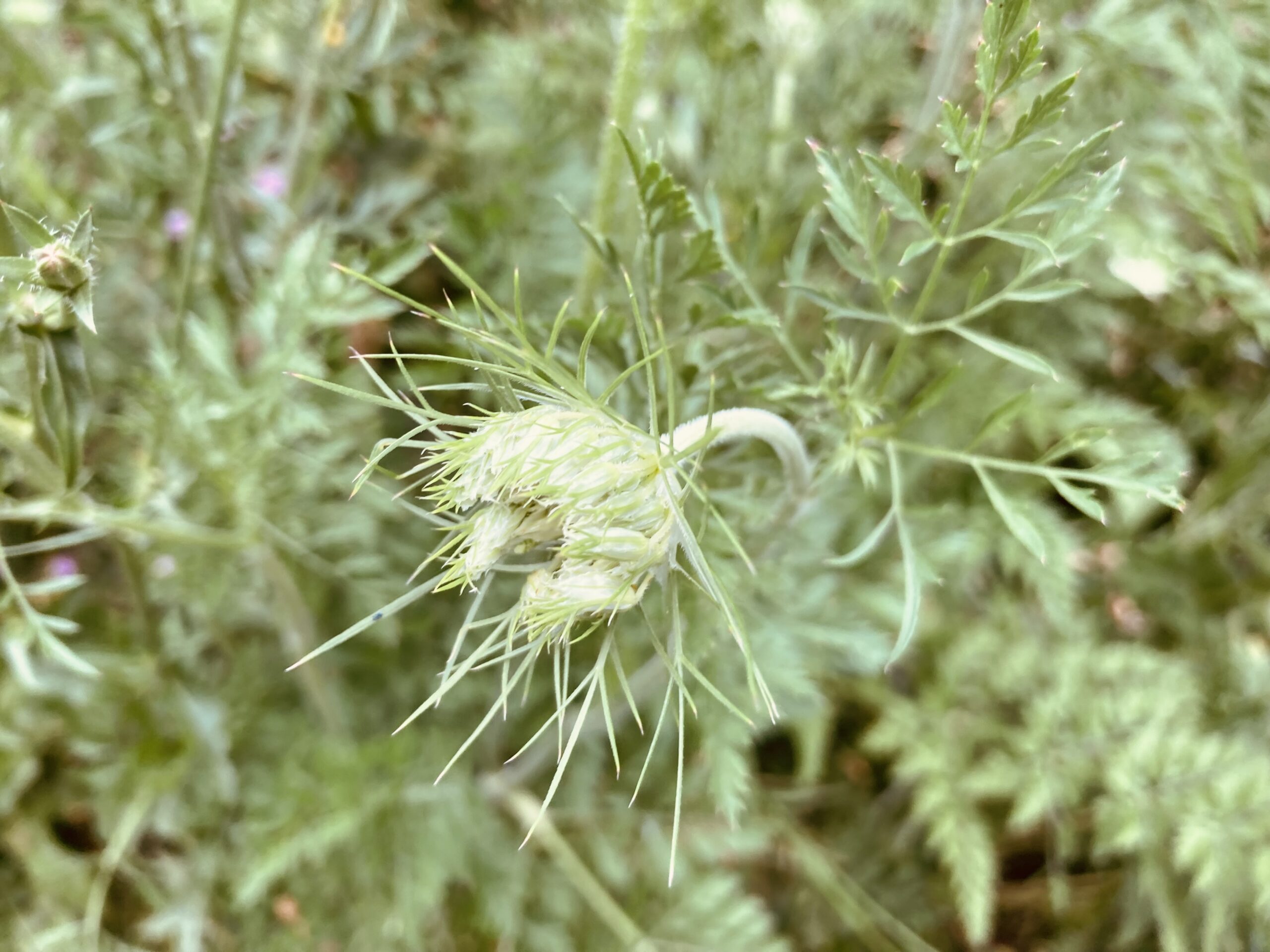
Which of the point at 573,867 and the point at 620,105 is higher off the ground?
the point at 620,105

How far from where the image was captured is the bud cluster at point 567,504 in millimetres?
370

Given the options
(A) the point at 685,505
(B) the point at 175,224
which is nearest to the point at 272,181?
(B) the point at 175,224

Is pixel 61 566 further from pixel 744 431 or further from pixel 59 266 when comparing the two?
pixel 744 431

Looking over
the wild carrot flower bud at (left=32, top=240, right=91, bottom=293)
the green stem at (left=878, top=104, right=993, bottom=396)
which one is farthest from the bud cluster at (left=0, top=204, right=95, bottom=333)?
the green stem at (left=878, top=104, right=993, bottom=396)

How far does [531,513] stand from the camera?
0.39m

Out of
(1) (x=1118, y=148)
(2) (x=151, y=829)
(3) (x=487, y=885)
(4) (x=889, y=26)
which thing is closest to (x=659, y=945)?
(3) (x=487, y=885)

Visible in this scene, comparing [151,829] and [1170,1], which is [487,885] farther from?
[1170,1]

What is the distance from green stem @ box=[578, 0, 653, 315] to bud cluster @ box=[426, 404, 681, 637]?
0.25m

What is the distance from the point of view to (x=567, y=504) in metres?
0.37

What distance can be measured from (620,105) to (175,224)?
19.4 inches

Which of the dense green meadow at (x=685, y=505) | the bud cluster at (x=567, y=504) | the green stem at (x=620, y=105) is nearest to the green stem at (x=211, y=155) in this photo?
the dense green meadow at (x=685, y=505)

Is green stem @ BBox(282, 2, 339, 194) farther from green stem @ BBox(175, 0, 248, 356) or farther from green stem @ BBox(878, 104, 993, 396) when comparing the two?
green stem @ BBox(878, 104, 993, 396)

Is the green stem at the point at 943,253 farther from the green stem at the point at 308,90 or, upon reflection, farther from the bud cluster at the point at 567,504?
the green stem at the point at 308,90

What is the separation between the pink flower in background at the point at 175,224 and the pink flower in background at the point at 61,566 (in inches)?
13.5
